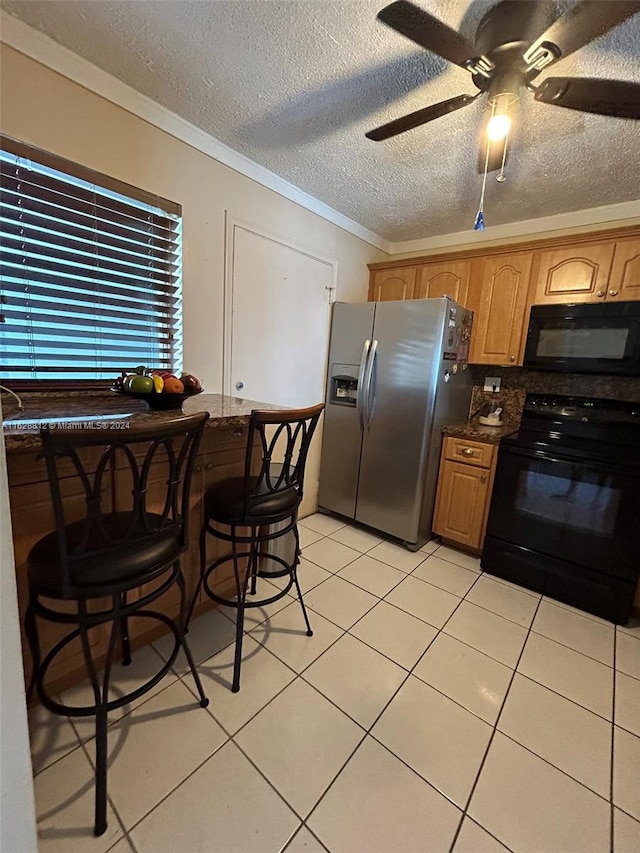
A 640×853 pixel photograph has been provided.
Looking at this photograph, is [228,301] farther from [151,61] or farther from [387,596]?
[387,596]

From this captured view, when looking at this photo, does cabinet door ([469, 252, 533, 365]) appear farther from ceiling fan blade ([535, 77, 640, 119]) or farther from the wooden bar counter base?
the wooden bar counter base

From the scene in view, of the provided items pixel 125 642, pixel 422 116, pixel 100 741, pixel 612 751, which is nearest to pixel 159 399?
pixel 125 642

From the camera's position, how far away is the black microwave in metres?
2.09

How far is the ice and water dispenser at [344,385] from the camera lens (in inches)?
108

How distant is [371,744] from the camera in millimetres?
1255

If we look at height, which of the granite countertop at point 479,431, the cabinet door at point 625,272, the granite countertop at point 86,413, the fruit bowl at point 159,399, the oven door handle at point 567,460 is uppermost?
the cabinet door at point 625,272

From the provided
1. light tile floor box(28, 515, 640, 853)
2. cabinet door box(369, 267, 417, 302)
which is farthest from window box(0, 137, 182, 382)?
cabinet door box(369, 267, 417, 302)

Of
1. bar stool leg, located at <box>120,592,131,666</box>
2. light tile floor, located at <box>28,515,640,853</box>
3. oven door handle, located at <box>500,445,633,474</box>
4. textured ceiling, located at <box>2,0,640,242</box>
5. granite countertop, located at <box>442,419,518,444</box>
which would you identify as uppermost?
textured ceiling, located at <box>2,0,640,242</box>

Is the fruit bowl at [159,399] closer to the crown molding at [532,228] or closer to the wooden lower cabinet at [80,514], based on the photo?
the wooden lower cabinet at [80,514]

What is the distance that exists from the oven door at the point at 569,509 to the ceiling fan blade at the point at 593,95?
1.58 meters

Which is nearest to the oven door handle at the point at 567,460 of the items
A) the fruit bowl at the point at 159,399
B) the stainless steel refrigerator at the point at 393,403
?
the stainless steel refrigerator at the point at 393,403

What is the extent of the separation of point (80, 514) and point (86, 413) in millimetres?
369

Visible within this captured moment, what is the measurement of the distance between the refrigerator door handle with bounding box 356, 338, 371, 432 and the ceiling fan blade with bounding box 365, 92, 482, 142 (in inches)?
50.9

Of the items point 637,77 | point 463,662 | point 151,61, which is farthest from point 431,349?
point 151,61
